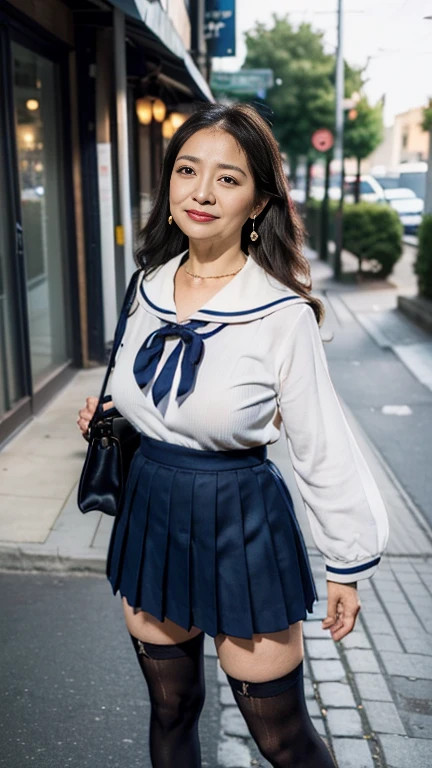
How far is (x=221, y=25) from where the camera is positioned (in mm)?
19094

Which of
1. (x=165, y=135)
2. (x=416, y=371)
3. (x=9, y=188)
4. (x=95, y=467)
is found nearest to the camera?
(x=95, y=467)

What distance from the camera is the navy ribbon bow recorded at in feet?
6.89

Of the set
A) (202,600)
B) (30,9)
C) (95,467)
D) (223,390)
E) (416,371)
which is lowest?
(416,371)

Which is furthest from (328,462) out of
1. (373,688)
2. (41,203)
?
(41,203)

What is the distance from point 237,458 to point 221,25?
18.7 m

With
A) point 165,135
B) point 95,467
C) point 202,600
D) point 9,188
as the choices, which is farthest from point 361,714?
point 165,135

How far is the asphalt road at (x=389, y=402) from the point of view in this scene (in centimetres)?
639

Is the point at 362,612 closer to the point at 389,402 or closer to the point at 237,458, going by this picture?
the point at 237,458

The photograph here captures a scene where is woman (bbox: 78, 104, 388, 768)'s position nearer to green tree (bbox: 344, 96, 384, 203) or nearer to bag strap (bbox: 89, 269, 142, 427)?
bag strap (bbox: 89, 269, 142, 427)

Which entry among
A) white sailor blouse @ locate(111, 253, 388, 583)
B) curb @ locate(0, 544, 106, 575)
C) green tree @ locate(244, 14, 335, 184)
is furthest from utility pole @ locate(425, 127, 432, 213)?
green tree @ locate(244, 14, 335, 184)

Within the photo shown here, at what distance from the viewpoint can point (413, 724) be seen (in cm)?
323

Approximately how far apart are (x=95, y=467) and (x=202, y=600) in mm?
452

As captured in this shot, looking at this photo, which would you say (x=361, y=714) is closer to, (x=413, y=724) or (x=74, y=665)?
(x=413, y=724)

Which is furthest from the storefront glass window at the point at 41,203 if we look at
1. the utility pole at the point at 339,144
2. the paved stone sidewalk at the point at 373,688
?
the utility pole at the point at 339,144
